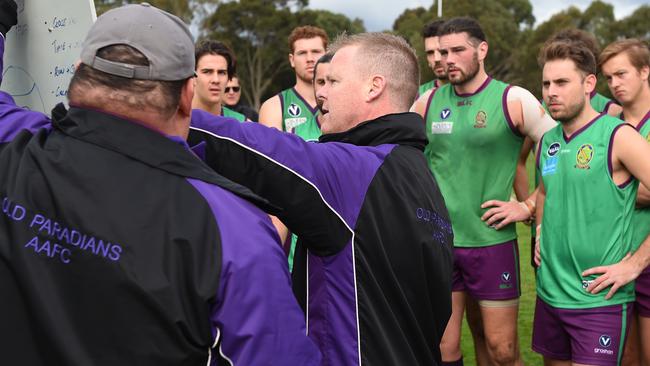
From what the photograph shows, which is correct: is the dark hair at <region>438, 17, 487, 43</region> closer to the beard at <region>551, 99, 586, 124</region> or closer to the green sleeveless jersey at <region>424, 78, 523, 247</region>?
the green sleeveless jersey at <region>424, 78, 523, 247</region>

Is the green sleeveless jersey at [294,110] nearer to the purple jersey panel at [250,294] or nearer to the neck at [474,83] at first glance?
the neck at [474,83]

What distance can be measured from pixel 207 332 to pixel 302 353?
0.23 metres

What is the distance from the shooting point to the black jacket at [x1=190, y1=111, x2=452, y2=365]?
198 cm

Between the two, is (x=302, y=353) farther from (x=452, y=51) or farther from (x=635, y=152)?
(x=452, y=51)

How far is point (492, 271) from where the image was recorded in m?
4.82

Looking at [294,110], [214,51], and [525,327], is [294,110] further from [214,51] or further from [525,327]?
[525,327]

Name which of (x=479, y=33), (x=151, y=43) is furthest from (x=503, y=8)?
(x=151, y=43)

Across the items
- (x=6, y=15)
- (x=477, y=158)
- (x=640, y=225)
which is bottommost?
(x=640, y=225)

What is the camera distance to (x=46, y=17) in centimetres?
265

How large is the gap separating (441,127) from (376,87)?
2.64 metres

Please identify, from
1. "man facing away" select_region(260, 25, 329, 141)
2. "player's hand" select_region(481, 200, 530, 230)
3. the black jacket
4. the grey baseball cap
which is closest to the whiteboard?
the black jacket

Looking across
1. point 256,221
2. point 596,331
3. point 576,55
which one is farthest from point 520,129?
point 256,221

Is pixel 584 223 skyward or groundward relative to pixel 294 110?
groundward

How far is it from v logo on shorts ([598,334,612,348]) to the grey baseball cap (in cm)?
317
